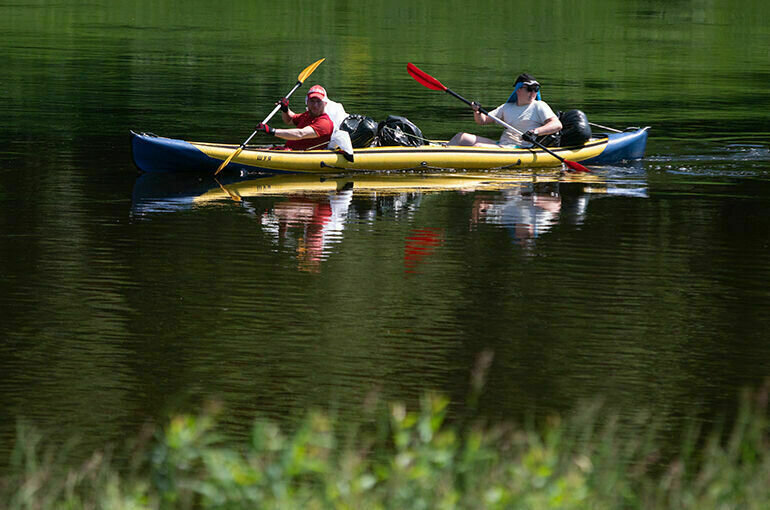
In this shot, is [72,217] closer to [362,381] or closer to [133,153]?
[133,153]

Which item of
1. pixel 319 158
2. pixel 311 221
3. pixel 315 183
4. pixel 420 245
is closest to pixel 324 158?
pixel 319 158

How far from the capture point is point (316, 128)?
1669 cm

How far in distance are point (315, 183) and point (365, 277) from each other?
5612mm

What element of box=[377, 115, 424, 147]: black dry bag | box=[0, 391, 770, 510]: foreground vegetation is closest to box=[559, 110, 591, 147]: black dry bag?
box=[377, 115, 424, 147]: black dry bag

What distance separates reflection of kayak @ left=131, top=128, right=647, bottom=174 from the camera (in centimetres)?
1634

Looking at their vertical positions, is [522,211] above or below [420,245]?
above

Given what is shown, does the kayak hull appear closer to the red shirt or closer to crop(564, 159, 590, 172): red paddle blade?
crop(564, 159, 590, 172): red paddle blade

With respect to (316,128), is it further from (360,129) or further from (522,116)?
(522,116)

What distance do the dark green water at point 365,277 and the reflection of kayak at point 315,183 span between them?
0.57 ft

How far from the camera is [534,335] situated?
9.07 meters

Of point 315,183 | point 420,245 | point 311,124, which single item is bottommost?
point 420,245

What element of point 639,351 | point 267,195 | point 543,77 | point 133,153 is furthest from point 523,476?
point 543,77

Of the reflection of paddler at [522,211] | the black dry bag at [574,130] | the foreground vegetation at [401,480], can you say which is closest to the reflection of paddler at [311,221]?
the reflection of paddler at [522,211]

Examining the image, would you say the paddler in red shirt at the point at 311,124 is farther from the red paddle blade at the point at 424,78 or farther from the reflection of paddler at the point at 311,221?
the red paddle blade at the point at 424,78
